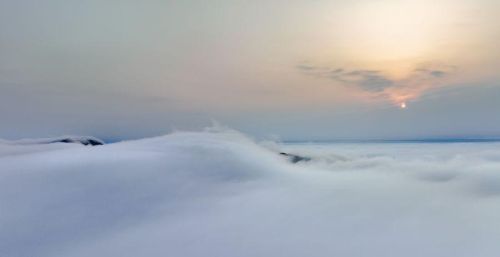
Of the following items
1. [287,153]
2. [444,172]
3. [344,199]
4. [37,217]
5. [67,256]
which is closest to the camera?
[67,256]

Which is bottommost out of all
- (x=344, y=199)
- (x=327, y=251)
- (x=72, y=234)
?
(x=327, y=251)

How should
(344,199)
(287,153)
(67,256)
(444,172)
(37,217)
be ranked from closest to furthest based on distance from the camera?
(67,256) → (37,217) → (344,199) → (444,172) → (287,153)

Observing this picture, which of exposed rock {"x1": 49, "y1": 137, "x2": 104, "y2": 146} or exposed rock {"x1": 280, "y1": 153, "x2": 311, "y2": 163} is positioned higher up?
exposed rock {"x1": 49, "y1": 137, "x2": 104, "y2": 146}

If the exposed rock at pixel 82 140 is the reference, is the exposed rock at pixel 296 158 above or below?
below

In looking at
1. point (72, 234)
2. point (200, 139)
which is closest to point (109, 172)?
point (72, 234)

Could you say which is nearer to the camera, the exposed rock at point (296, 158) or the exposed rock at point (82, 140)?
the exposed rock at point (296, 158)

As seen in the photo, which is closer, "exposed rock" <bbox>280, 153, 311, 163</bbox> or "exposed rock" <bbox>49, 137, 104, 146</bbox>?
"exposed rock" <bbox>280, 153, 311, 163</bbox>

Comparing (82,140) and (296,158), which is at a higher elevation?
(82,140)

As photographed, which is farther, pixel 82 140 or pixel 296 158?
pixel 82 140

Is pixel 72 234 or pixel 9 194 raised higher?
pixel 9 194

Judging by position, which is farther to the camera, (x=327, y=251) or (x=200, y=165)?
(x=200, y=165)

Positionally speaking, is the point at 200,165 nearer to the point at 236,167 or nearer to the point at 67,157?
the point at 236,167
